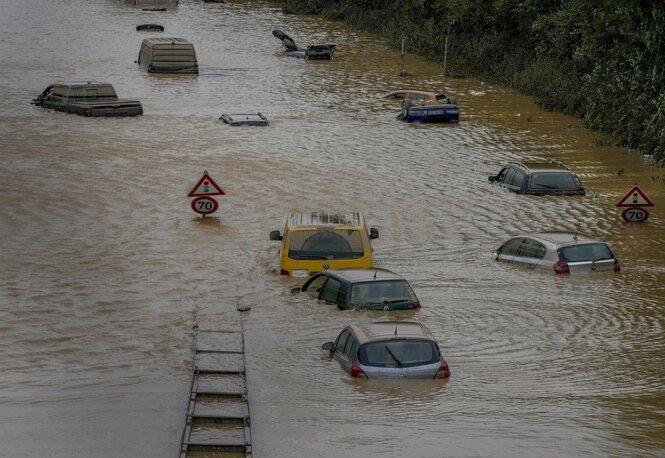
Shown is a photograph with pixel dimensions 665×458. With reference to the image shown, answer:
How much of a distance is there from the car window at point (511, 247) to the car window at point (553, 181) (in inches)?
311

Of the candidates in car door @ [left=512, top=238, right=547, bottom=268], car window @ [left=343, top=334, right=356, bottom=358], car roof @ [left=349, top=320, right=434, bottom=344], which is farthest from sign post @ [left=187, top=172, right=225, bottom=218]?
car roof @ [left=349, top=320, right=434, bottom=344]

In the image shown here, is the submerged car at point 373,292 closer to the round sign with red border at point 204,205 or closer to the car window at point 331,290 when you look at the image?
the car window at point 331,290

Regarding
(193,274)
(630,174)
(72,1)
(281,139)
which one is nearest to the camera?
(193,274)

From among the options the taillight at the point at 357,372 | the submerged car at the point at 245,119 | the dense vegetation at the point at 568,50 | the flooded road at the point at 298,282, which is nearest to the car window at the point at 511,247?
the flooded road at the point at 298,282

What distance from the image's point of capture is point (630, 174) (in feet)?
140

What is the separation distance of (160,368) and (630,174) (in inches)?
945

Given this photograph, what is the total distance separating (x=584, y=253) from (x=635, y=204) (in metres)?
6.11

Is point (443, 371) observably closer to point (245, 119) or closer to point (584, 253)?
point (584, 253)

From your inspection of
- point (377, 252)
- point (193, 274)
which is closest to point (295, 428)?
point (193, 274)

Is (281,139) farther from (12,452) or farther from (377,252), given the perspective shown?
(12,452)

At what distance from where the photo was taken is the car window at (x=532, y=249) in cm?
2956

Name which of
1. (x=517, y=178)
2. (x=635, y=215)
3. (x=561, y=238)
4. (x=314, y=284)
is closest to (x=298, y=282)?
(x=314, y=284)

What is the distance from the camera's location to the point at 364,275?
24766mm

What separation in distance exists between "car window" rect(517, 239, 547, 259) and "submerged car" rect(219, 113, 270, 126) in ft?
73.4
